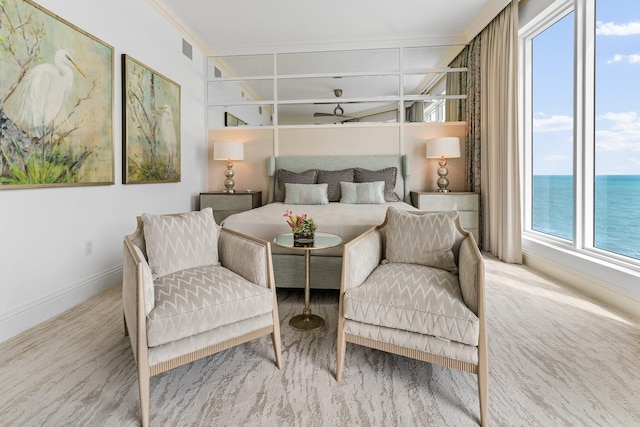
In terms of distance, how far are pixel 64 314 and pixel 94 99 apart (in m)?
1.76

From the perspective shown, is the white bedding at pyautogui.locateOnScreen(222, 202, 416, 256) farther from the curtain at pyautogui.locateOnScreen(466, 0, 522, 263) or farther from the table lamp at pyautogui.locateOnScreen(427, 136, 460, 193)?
the table lamp at pyautogui.locateOnScreen(427, 136, 460, 193)

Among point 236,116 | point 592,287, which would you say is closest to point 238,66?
point 236,116

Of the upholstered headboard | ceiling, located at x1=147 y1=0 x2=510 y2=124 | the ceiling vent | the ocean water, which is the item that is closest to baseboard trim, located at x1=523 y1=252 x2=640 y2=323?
the ocean water

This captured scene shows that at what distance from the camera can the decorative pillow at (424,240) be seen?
1916 mm

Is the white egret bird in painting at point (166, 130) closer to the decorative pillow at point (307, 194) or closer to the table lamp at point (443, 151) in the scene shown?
the decorative pillow at point (307, 194)

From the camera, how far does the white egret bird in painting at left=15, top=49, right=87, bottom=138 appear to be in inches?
84.6

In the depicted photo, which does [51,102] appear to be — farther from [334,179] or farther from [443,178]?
[443,178]

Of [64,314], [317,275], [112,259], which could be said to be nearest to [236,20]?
[112,259]

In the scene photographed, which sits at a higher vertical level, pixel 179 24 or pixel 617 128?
pixel 179 24

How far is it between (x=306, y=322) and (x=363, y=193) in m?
2.21

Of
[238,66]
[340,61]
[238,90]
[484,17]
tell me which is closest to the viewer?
[484,17]

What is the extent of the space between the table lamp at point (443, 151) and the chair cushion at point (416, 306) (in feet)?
9.89

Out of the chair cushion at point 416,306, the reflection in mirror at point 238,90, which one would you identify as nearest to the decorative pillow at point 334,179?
the reflection in mirror at point 238,90

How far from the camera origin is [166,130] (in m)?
3.86
